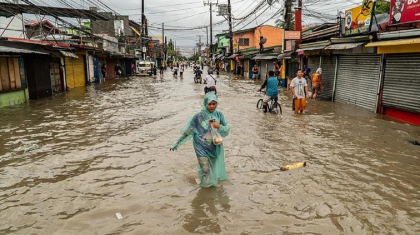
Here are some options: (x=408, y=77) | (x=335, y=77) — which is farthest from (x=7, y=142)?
(x=335, y=77)

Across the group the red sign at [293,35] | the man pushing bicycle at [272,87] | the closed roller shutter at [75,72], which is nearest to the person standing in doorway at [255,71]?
the red sign at [293,35]

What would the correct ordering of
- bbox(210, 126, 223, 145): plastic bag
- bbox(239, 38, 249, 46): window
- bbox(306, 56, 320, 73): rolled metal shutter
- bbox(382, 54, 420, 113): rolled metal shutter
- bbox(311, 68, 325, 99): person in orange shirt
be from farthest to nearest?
1. bbox(239, 38, 249, 46): window
2. bbox(306, 56, 320, 73): rolled metal shutter
3. bbox(311, 68, 325, 99): person in orange shirt
4. bbox(382, 54, 420, 113): rolled metal shutter
5. bbox(210, 126, 223, 145): plastic bag

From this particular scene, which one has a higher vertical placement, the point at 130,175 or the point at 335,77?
the point at 335,77

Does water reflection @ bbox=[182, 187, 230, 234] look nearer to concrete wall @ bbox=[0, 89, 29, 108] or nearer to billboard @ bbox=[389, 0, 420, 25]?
billboard @ bbox=[389, 0, 420, 25]

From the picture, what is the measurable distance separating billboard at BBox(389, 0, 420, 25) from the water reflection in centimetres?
845

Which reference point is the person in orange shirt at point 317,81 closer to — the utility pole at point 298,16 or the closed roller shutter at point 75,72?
the utility pole at point 298,16

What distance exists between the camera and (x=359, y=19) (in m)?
13.1

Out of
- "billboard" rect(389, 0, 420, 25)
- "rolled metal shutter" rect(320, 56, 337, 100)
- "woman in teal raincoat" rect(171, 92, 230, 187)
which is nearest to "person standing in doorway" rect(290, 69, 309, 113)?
"billboard" rect(389, 0, 420, 25)

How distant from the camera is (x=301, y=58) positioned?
20.8 m

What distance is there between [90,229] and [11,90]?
13912 millimetres

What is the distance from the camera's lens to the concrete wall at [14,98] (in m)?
14.5

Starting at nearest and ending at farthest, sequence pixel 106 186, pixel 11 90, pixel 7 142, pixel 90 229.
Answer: pixel 90 229
pixel 106 186
pixel 7 142
pixel 11 90

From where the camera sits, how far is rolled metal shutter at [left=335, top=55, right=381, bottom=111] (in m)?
12.5

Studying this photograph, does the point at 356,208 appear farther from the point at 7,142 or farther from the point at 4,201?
the point at 7,142
